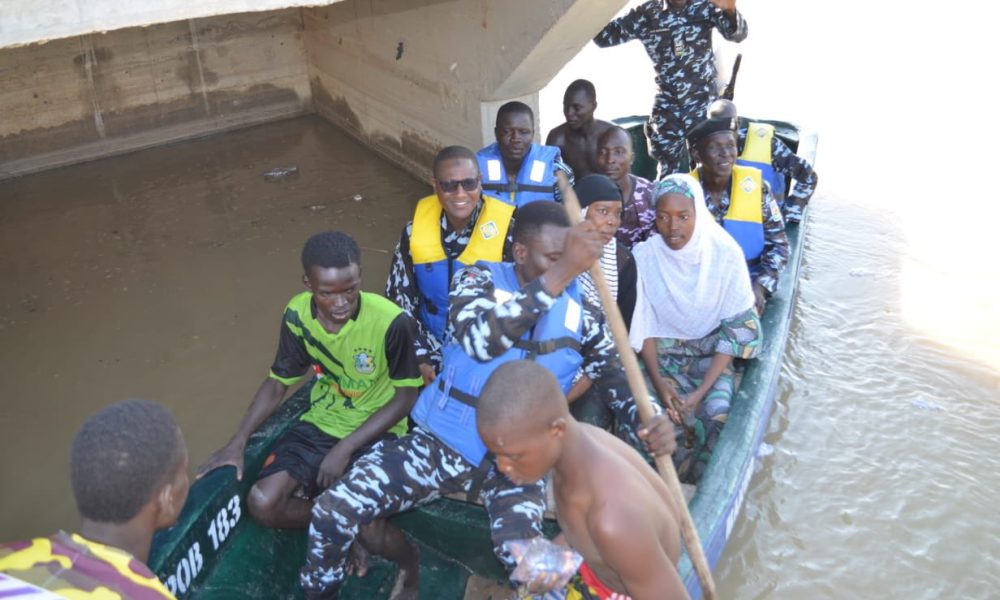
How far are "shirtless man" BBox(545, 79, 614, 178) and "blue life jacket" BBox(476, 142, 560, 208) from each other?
400 millimetres

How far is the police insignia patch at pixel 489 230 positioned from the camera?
3.50 meters

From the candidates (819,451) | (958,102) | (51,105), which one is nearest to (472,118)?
(819,451)

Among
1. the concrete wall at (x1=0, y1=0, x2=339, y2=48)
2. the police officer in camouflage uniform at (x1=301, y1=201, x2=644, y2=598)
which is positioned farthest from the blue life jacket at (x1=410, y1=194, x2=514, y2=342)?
the concrete wall at (x1=0, y1=0, x2=339, y2=48)

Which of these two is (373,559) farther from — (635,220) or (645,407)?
(635,220)

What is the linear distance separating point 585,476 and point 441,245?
184cm

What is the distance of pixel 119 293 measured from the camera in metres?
5.78

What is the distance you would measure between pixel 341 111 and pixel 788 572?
687 centimetres

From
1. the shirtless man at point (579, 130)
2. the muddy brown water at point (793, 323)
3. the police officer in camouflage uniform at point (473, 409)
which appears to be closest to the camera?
the police officer in camouflage uniform at point (473, 409)

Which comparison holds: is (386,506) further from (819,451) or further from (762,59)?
(762,59)

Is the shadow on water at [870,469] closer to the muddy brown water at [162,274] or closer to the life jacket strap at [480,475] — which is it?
the life jacket strap at [480,475]

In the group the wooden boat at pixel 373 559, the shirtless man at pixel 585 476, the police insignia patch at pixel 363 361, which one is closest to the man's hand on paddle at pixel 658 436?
the shirtless man at pixel 585 476

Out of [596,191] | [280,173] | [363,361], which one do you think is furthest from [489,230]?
[280,173]

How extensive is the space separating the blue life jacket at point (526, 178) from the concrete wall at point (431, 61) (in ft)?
3.72

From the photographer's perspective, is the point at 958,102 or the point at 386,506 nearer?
the point at 386,506
